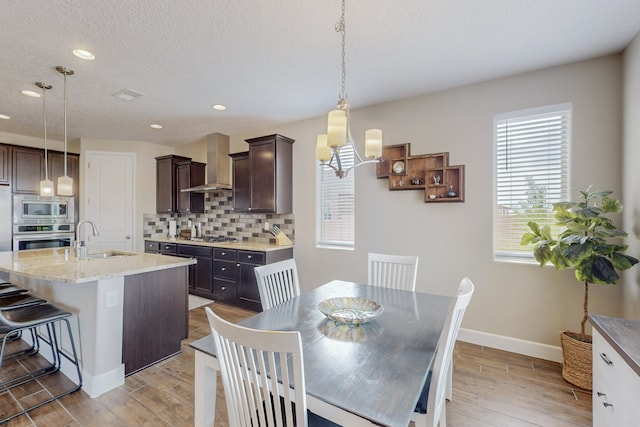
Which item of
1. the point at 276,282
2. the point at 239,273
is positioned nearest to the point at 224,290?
the point at 239,273

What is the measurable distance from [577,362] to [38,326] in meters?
4.16

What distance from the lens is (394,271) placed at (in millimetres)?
2400

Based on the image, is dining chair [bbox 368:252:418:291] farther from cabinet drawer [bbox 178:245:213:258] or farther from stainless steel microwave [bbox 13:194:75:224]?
stainless steel microwave [bbox 13:194:75:224]

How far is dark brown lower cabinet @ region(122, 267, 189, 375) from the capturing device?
2262mm

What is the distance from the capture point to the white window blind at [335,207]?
12.2 feet

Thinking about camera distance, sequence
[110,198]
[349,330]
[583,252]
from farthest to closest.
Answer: [110,198]
[583,252]
[349,330]

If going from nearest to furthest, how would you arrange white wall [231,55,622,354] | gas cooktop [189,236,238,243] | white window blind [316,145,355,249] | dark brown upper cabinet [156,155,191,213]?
1. white wall [231,55,622,354]
2. white window blind [316,145,355,249]
3. gas cooktop [189,236,238,243]
4. dark brown upper cabinet [156,155,191,213]

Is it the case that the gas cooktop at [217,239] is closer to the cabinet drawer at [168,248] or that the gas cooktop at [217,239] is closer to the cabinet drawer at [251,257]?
the cabinet drawer at [168,248]

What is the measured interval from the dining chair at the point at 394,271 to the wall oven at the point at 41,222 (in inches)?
207

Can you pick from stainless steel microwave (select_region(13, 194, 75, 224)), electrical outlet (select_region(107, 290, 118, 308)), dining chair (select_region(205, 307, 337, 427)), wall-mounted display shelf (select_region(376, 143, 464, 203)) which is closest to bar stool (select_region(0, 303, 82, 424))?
electrical outlet (select_region(107, 290, 118, 308))

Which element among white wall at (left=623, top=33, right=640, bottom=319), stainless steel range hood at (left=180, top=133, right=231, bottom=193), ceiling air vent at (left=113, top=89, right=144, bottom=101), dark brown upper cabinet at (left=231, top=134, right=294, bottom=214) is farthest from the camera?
stainless steel range hood at (left=180, top=133, right=231, bottom=193)

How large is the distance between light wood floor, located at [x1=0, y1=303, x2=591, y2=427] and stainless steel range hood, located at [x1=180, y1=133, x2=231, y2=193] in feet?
9.26

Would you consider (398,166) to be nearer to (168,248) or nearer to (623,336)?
(623,336)

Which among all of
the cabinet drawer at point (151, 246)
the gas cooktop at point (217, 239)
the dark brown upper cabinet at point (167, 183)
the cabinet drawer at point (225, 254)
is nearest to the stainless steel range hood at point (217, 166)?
the dark brown upper cabinet at point (167, 183)
